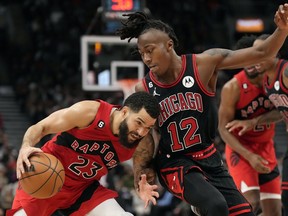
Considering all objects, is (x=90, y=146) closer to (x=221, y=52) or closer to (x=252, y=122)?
(x=221, y=52)

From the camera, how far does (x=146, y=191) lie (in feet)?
18.2

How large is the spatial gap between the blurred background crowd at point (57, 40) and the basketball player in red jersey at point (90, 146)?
906cm

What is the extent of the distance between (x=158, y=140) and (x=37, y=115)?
1127 cm

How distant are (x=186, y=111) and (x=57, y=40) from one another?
15.4 meters

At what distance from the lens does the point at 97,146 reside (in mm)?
5574

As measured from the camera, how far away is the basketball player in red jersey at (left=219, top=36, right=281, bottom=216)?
698 centimetres

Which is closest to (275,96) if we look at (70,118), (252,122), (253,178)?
(252,122)

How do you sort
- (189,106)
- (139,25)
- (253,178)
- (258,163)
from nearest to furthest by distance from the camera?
(189,106)
(139,25)
(258,163)
(253,178)

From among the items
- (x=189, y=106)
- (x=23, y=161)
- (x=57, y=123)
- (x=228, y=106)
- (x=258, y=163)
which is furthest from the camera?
(x=228, y=106)

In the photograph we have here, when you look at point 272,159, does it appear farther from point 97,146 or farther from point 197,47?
point 197,47

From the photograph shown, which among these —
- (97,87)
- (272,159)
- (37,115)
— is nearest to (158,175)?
(272,159)

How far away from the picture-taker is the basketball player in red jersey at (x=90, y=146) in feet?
17.4

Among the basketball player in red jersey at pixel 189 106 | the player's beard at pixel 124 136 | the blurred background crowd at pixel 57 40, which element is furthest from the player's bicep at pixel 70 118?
the blurred background crowd at pixel 57 40

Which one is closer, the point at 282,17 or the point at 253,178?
the point at 282,17
